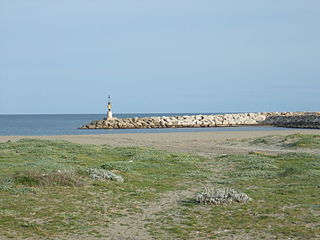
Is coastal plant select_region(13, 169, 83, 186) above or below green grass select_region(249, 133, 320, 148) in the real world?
below

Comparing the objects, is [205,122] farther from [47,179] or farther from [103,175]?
[47,179]

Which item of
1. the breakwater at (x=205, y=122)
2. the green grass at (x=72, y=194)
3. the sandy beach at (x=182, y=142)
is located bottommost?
the green grass at (x=72, y=194)

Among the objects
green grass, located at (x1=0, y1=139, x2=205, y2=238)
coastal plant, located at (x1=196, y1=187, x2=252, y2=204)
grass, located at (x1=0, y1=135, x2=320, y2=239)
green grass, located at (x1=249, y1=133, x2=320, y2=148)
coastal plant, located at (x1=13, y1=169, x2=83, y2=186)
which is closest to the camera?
grass, located at (x1=0, y1=135, x2=320, y2=239)

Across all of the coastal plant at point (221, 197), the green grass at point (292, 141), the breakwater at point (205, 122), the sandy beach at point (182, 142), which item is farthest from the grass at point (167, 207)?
the breakwater at point (205, 122)

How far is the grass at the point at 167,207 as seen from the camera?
9.97 meters

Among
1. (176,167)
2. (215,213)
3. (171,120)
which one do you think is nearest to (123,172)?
(176,167)

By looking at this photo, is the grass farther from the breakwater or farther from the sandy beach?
the breakwater

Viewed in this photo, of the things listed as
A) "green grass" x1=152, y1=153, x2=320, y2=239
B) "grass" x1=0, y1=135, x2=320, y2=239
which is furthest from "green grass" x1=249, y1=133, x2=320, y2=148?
"green grass" x1=152, y1=153, x2=320, y2=239

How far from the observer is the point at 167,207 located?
12.4 m

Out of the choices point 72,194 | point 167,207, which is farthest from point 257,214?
point 72,194

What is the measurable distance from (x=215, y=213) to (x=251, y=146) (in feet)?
80.6

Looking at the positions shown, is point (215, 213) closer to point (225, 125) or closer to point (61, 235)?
point (61, 235)

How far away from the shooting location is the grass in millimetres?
9969

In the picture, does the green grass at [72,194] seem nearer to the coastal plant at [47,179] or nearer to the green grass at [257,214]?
the coastal plant at [47,179]
